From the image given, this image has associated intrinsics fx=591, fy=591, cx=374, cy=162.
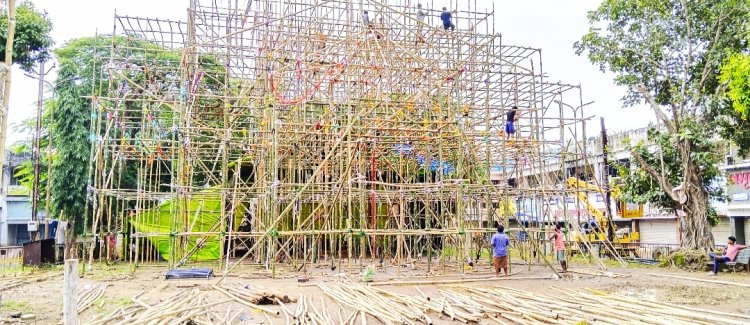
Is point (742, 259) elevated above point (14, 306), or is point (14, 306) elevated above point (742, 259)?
point (742, 259)

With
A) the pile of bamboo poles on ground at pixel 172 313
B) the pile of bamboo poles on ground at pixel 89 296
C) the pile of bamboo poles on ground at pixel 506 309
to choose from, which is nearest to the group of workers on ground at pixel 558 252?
the pile of bamboo poles on ground at pixel 506 309

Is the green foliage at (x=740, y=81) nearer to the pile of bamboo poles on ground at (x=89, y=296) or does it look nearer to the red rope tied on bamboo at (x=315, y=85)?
the red rope tied on bamboo at (x=315, y=85)

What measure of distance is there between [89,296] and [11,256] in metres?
12.6

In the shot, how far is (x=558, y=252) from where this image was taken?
1473cm

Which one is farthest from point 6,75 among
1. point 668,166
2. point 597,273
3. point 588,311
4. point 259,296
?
point 668,166

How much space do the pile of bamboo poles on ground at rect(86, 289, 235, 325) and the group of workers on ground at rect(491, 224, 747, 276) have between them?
622 centimetres

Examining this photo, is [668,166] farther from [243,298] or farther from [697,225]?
[243,298]

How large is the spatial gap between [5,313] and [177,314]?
2.95m

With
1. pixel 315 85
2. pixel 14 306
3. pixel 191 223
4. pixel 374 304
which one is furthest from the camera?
pixel 191 223

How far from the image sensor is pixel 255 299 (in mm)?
9781

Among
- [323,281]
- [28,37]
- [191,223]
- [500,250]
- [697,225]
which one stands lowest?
[323,281]

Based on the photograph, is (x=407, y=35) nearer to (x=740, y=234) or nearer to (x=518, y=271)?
(x=518, y=271)

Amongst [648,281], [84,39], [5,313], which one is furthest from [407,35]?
[84,39]

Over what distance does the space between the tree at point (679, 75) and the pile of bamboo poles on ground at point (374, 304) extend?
11.3m
